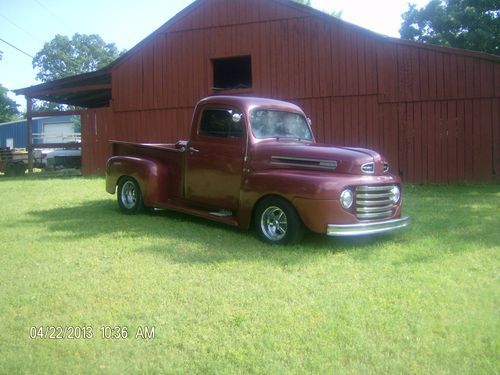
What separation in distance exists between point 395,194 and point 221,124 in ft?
8.76

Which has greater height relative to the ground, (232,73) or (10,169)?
(232,73)

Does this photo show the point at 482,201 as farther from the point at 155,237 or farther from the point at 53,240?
the point at 53,240

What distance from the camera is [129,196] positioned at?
9.24 meters

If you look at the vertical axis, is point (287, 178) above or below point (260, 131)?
below

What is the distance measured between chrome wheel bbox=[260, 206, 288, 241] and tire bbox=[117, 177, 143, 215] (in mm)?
2995

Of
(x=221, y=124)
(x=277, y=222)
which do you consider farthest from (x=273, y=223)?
(x=221, y=124)

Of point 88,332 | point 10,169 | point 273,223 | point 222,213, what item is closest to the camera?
point 88,332

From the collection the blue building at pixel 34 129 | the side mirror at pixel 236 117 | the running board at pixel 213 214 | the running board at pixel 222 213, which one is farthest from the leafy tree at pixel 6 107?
the side mirror at pixel 236 117

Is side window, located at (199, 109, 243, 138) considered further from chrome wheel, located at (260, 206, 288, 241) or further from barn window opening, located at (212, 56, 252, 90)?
barn window opening, located at (212, 56, 252, 90)

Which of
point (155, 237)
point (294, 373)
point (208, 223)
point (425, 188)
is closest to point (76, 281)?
point (155, 237)

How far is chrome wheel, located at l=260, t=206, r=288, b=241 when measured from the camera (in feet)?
21.7

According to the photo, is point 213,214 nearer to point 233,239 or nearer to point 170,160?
point 233,239

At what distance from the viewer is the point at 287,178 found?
6.45 m

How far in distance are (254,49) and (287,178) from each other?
1003 cm
